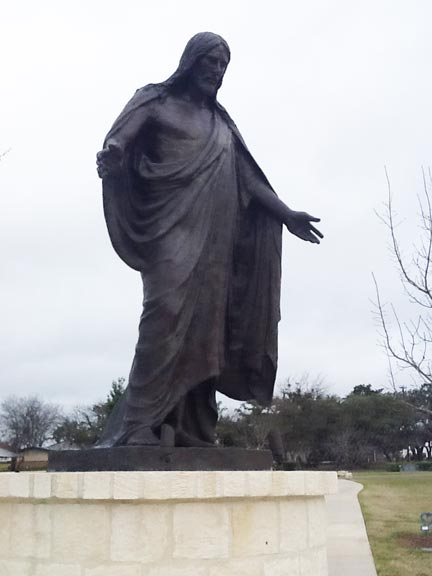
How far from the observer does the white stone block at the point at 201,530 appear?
12.7 ft

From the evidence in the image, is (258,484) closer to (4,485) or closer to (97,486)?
(97,486)

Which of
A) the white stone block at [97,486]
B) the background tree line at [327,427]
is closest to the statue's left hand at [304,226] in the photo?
the white stone block at [97,486]

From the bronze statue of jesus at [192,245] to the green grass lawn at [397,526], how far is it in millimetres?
5625

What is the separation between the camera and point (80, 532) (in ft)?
12.9

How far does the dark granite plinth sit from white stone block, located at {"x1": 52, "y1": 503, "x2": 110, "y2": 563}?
421mm

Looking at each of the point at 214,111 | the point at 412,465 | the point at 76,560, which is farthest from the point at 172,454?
the point at 412,465

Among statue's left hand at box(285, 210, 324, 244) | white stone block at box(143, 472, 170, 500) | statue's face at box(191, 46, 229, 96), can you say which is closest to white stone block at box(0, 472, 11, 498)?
Answer: white stone block at box(143, 472, 170, 500)

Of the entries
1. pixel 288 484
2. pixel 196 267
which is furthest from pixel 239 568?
pixel 196 267

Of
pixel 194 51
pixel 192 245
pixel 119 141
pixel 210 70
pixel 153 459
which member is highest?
pixel 194 51

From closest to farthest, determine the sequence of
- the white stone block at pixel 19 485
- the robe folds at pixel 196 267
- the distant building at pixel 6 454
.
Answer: the white stone block at pixel 19 485 → the robe folds at pixel 196 267 → the distant building at pixel 6 454

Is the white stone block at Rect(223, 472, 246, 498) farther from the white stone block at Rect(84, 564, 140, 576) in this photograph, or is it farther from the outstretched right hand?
the outstretched right hand

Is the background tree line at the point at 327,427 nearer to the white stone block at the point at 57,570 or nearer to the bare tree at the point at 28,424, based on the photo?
the bare tree at the point at 28,424

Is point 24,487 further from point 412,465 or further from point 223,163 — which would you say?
point 412,465

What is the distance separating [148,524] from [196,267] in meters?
1.78
